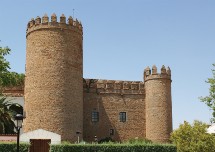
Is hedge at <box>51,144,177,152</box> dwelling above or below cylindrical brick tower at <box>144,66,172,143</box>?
below

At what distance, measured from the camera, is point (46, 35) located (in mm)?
36469

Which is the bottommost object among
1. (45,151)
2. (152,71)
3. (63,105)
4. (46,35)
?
(45,151)

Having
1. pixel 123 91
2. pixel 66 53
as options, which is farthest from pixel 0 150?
pixel 123 91

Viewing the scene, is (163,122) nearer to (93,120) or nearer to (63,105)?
(93,120)

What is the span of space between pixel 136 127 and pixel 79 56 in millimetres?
10259

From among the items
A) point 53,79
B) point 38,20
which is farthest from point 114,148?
point 38,20

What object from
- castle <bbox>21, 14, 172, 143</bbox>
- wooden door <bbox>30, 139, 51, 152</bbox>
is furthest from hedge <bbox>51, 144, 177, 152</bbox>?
castle <bbox>21, 14, 172, 143</bbox>

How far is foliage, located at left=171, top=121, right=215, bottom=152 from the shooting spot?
96.7 ft

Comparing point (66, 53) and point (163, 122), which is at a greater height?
point (66, 53)

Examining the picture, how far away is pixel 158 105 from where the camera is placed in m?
41.1

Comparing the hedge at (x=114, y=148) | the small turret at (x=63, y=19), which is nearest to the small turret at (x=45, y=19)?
the small turret at (x=63, y=19)

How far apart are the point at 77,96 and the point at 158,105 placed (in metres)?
9.04

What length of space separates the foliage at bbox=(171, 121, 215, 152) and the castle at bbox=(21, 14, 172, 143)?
9664 millimetres

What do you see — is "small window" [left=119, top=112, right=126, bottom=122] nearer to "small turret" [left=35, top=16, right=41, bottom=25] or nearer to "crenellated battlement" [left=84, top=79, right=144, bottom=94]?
"crenellated battlement" [left=84, top=79, right=144, bottom=94]
